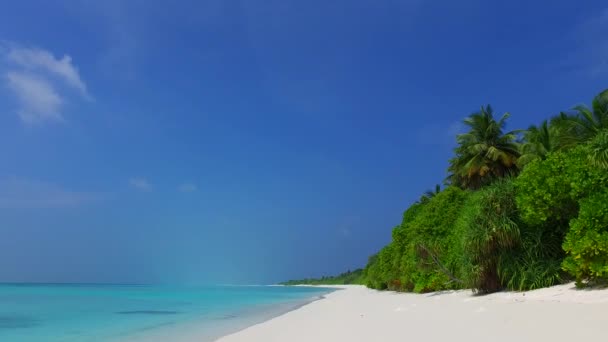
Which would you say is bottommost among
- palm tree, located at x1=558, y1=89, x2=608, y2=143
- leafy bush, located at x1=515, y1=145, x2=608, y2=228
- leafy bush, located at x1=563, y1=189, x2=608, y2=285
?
leafy bush, located at x1=563, y1=189, x2=608, y2=285

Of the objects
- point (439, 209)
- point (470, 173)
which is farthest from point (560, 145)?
point (470, 173)

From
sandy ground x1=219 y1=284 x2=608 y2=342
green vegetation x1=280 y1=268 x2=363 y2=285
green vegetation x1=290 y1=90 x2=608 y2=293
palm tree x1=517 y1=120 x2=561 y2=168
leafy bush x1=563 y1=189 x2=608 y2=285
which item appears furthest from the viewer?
green vegetation x1=280 y1=268 x2=363 y2=285

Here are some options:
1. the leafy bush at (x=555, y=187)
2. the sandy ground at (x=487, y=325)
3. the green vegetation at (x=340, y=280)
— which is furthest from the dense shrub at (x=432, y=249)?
the green vegetation at (x=340, y=280)

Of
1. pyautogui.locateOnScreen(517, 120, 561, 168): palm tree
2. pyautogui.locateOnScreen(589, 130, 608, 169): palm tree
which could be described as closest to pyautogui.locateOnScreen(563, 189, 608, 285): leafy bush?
pyautogui.locateOnScreen(589, 130, 608, 169): palm tree

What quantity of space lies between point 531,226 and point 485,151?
18.3 m

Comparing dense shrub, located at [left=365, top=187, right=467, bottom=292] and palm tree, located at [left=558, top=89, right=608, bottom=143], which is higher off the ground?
palm tree, located at [left=558, top=89, right=608, bottom=143]

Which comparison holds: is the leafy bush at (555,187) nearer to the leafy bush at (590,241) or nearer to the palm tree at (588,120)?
the leafy bush at (590,241)

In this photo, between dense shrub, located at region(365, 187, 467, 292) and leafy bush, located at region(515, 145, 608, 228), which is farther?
dense shrub, located at region(365, 187, 467, 292)

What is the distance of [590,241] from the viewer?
10.7 metres

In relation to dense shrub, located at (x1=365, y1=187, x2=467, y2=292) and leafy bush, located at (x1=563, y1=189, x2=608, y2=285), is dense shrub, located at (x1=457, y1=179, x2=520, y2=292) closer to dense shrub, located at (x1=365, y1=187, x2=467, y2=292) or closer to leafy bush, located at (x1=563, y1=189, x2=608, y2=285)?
dense shrub, located at (x1=365, y1=187, x2=467, y2=292)

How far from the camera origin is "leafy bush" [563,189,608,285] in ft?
34.6

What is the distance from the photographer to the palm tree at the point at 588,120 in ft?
69.1

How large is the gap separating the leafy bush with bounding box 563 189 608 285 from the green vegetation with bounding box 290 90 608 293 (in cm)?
2

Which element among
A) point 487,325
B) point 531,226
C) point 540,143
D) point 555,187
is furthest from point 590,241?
point 540,143
